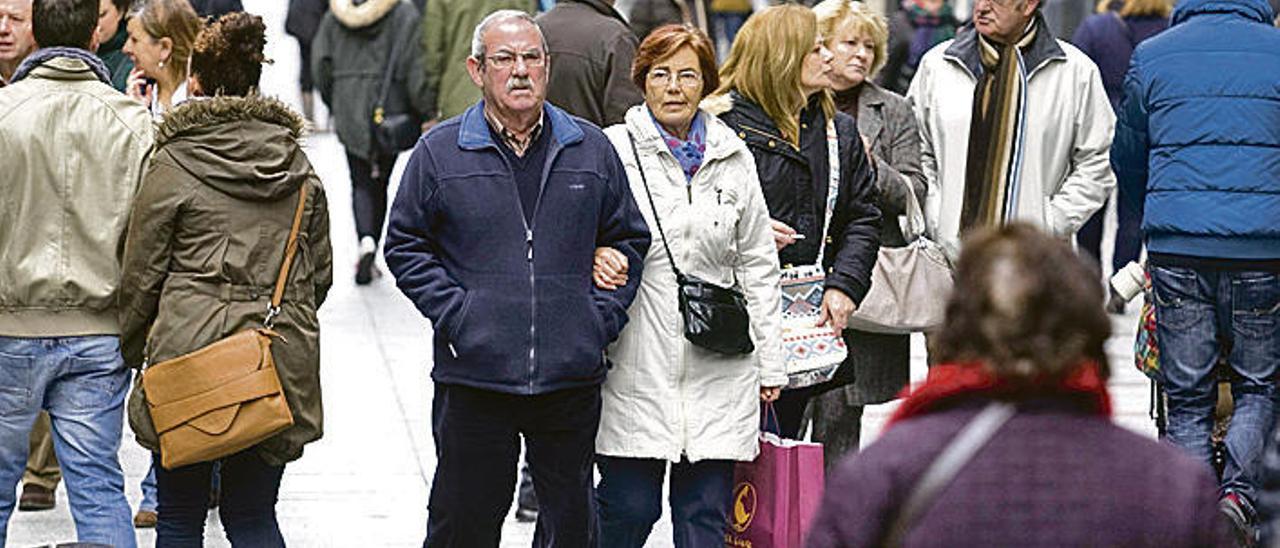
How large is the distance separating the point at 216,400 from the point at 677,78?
1.52m

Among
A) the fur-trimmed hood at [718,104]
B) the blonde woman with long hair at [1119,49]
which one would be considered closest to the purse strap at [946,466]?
the fur-trimmed hood at [718,104]

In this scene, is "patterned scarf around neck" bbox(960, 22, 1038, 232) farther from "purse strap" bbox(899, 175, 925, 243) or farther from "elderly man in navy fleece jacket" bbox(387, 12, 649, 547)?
"elderly man in navy fleece jacket" bbox(387, 12, 649, 547)

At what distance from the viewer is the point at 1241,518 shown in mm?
7461

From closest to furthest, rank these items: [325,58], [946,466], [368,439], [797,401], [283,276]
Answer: [946,466]
[283,276]
[797,401]
[368,439]
[325,58]

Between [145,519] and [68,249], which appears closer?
[68,249]

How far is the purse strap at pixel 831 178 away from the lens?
7.16 m

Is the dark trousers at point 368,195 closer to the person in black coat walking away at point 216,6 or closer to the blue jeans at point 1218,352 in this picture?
the person in black coat walking away at point 216,6

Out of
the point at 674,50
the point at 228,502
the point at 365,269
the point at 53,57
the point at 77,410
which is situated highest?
the point at 53,57

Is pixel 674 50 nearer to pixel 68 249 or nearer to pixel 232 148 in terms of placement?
pixel 232 148

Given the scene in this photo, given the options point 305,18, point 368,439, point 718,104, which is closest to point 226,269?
point 718,104

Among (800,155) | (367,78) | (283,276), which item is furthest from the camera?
(367,78)

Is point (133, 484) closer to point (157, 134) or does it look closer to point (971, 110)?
point (157, 134)

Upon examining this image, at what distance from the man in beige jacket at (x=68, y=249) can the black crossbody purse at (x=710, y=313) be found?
4.70ft

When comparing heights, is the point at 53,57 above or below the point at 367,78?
above
